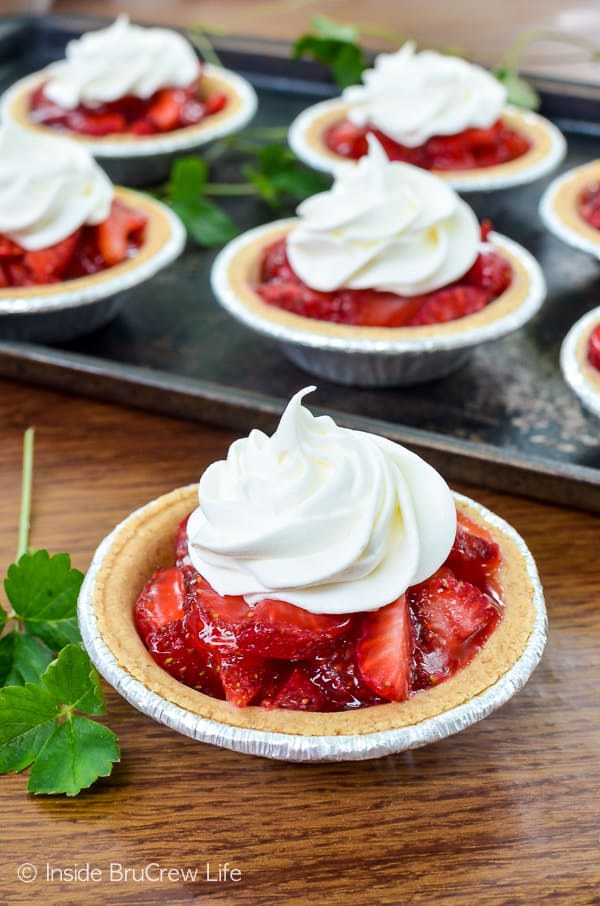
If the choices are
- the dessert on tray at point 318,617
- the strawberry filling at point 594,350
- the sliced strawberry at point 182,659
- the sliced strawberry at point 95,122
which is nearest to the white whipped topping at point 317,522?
the dessert on tray at point 318,617

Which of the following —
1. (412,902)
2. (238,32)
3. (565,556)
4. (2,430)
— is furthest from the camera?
(238,32)

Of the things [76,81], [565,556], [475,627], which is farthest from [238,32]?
[475,627]

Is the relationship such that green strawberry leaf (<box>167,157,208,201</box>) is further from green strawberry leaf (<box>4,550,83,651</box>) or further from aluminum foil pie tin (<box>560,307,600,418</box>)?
green strawberry leaf (<box>4,550,83,651</box>)

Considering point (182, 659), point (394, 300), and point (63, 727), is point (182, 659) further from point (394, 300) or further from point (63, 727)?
point (394, 300)

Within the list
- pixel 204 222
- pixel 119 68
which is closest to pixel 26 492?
pixel 204 222

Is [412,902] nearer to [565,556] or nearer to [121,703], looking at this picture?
[121,703]

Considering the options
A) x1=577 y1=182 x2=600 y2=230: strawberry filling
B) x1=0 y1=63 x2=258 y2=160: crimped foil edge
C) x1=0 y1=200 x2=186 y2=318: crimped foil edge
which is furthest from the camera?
x1=0 y1=63 x2=258 y2=160: crimped foil edge

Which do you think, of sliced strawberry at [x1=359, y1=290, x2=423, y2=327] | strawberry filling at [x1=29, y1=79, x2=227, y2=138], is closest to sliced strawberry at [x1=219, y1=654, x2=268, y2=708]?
sliced strawberry at [x1=359, y1=290, x2=423, y2=327]
